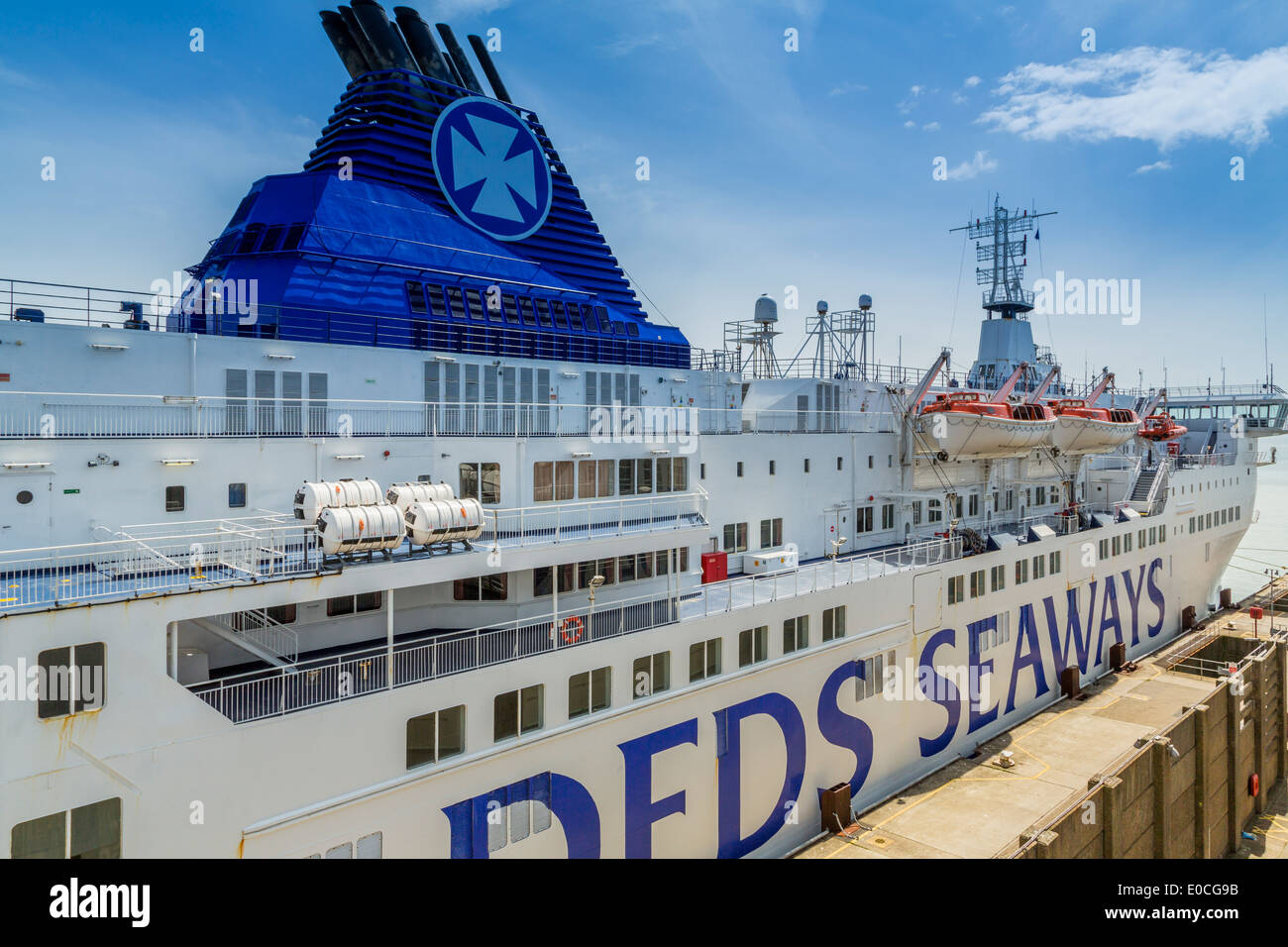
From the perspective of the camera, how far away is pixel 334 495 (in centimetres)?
1262

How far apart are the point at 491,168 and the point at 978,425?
17181 millimetres

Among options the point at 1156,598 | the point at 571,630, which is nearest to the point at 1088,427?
the point at 1156,598

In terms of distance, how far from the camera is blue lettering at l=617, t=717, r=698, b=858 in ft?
49.2

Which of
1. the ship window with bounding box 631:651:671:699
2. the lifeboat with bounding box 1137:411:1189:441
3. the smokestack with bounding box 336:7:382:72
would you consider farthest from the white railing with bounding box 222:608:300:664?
the lifeboat with bounding box 1137:411:1189:441

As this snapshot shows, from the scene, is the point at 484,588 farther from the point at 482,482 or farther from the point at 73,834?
the point at 73,834

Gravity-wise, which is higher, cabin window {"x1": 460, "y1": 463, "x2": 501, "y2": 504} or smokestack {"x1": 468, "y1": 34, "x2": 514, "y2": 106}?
smokestack {"x1": 468, "y1": 34, "x2": 514, "y2": 106}

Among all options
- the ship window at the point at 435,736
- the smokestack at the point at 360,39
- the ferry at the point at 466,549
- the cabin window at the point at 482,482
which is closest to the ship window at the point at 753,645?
the ferry at the point at 466,549

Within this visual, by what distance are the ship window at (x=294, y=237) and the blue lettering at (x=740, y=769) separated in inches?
559

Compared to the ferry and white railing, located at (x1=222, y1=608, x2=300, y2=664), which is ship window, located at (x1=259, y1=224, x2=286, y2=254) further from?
white railing, located at (x1=222, y1=608, x2=300, y2=664)

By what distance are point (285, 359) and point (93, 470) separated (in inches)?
183

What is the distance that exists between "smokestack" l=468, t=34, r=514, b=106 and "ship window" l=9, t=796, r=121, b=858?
21876mm

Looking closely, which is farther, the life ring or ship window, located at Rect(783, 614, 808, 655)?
ship window, located at Rect(783, 614, 808, 655)

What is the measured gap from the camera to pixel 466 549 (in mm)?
13789
